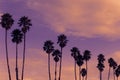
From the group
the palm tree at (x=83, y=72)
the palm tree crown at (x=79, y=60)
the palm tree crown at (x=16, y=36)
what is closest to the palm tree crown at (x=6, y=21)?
the palm tree crown at (x=16, y=36)

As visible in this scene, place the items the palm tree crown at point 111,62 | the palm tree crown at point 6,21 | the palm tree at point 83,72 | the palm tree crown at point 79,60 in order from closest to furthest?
the palm tree crown at point 6,21 < the palm tree crown at point 79,60 < the palm tree at point 83,72 < the palm tree crown at point 111,62

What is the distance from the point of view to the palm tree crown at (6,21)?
128 meters

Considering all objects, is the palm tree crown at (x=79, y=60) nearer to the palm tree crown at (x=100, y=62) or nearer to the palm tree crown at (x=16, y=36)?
the palm tree crown at (x=100, y=62)

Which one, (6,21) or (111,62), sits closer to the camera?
(6,21)

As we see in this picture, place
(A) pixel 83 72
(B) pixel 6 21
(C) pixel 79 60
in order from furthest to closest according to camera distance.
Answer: (A) pixel 83 72, (C) pixel 79 60, (B) pixel 6 21

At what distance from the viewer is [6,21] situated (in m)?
128

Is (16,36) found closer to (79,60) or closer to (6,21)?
(6,21)

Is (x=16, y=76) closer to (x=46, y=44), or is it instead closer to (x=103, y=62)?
(x=46, y=44)

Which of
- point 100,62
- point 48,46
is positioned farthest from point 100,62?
point 48,46

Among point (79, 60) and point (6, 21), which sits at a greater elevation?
point (6, 21)

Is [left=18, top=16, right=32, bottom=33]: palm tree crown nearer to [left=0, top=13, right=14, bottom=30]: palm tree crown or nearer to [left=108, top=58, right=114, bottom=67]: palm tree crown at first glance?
[left=0, top=13, right=14, bottom=30]: palm tree crown

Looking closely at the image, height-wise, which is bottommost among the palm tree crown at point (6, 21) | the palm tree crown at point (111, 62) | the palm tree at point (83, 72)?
the palm tree at point (83, 72)

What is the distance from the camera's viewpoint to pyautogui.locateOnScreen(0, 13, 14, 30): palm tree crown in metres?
128

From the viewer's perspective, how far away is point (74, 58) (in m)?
169
